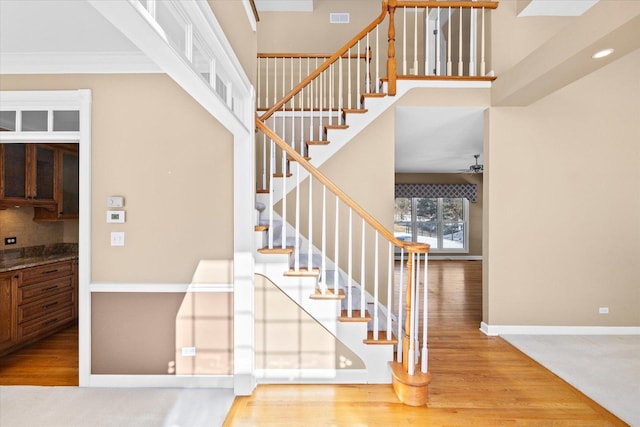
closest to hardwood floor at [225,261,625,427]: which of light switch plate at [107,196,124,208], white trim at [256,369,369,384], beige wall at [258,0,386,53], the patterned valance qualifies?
white trim at [256,369,369,384]

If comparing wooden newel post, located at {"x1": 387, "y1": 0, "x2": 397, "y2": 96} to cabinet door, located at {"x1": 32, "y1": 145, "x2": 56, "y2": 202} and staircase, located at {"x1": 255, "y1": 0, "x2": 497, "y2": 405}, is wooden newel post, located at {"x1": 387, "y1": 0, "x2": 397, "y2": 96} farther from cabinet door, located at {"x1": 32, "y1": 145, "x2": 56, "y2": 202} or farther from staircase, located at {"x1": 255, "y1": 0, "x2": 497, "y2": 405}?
cabinet door, located at {"x1": 32, "y1": 145, "x2": 56, "y2": 202}

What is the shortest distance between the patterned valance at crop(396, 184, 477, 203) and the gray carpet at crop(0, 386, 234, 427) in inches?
295

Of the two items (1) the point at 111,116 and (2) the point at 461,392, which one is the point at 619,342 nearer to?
(2) the point at 461,392

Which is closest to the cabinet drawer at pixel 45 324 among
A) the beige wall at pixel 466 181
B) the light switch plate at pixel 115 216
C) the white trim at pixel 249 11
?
the light switch plate at pixel 115 216

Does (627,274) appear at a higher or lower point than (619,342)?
higher

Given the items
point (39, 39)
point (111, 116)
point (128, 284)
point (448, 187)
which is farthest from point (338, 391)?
point (448, 187)

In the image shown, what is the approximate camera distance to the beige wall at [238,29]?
1696mm

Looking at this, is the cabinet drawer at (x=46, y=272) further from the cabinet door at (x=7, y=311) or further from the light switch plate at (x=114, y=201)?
the light switch plate at (x=114, y=201)

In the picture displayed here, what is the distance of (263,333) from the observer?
2.48 meters

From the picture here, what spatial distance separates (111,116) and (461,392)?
11.7ft

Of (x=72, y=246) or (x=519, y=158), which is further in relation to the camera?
(x=72, y=246)

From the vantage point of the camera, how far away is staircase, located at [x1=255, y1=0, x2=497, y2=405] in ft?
7.86

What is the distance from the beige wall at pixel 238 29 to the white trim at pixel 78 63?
0.78 m

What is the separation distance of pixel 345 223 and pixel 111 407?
2631 millimetres
